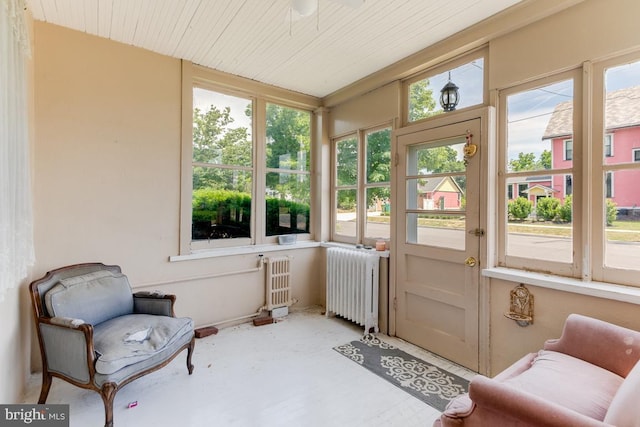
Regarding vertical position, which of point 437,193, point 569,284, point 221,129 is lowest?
point 569,284

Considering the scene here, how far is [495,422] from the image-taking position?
4.19ft

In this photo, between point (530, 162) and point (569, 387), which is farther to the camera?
point (530, 162)

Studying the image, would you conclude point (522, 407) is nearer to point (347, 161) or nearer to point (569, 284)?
point (569, 284)

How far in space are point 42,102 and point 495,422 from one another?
3.74m

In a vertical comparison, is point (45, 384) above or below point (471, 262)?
below

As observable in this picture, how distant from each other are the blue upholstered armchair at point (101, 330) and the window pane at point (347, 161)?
8.10ft

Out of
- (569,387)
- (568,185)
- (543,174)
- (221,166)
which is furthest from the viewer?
(221,166)

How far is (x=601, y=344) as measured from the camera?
1676 mm

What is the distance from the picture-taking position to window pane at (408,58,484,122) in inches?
104

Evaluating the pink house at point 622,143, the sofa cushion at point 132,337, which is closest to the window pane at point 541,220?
the pink house at point 622,143

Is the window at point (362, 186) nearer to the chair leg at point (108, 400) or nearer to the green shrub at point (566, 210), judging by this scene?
the green shrub at point (566, 210)

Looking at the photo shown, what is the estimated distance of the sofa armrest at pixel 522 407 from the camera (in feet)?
3.61

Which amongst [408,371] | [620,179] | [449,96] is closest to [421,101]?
[449,96]

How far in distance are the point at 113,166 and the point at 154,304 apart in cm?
134
